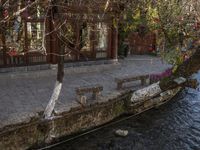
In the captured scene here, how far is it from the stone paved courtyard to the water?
144 cm

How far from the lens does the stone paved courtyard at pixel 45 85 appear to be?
10.3m

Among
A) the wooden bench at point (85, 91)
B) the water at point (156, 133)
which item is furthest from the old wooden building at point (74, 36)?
the water at point (156, 133)

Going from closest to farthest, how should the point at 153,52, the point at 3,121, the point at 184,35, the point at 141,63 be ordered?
the point at 3,121 < the point at 184,35 < the point at 141,63 < the point at 153,52

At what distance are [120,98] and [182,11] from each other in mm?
6121

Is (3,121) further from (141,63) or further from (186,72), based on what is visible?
(141,63)

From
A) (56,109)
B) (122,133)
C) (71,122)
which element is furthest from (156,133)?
(56,109)

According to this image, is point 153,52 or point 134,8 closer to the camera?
point 134,8

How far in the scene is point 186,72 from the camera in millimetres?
13805

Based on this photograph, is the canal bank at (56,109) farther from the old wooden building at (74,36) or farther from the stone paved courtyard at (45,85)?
the old wooden building at (74,36)

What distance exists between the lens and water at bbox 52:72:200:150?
1006 centimetres

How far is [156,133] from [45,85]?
→ 560 centimetres

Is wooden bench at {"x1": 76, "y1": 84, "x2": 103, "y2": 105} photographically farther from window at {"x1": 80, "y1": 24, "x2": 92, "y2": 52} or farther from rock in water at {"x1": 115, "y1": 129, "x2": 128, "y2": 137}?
window at {"x1": 80, "y1": 24, "x2": 92, "y2": 52}

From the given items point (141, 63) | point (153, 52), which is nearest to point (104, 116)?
point (141, 63)

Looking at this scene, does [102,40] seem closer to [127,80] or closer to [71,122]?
[127,80]
